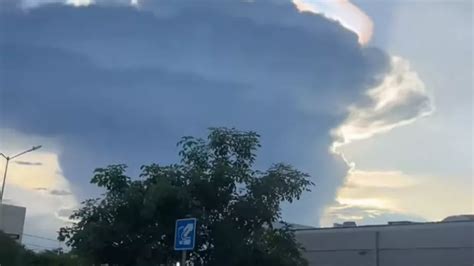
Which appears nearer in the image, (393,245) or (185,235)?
(185,235)

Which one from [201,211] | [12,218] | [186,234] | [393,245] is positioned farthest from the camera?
[12,218]

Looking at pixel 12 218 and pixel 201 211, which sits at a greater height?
pixel 12 218

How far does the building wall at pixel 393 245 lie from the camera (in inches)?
965

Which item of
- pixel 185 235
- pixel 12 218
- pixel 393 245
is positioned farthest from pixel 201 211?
pixel 12 218

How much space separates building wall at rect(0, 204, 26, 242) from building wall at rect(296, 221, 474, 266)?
46097 millimetres

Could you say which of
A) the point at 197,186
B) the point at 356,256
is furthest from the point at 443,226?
the point at 197,186

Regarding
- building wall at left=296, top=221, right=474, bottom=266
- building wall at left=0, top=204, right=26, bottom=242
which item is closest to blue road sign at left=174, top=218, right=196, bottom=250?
building wall at left=296, top=221, right=474, bottom=266

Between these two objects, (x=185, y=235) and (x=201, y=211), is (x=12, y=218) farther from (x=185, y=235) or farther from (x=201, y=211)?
(x=185, y=235)

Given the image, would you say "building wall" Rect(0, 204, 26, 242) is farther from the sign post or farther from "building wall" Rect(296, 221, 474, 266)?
the sign post

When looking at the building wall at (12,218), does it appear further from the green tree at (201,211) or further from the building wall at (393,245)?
the green tree at (201,211)

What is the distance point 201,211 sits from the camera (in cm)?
1611

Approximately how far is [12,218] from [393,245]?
167 feet

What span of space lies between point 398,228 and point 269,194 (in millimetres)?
10610

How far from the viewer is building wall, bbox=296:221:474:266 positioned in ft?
80.4
